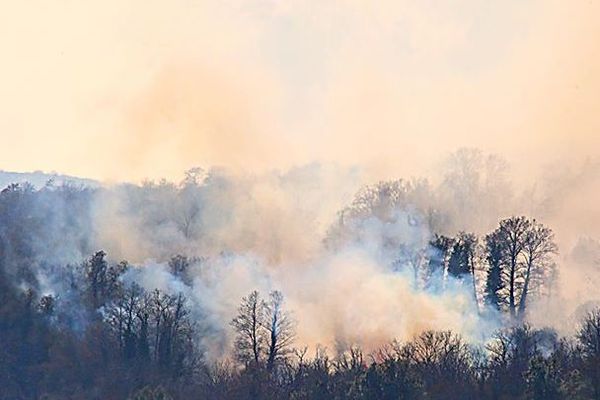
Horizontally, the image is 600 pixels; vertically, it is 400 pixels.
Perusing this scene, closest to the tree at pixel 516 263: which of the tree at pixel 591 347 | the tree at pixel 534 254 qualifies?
the tree at pixel 534 254

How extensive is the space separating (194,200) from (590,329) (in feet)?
142

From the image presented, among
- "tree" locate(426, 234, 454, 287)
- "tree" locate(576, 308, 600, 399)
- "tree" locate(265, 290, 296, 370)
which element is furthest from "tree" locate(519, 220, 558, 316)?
"tree" locate(265, 290, 296, 370)

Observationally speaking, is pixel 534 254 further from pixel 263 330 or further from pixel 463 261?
pixel 263 330

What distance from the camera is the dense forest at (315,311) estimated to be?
60.0m

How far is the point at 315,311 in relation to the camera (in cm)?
7338

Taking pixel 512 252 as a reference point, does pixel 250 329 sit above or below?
below

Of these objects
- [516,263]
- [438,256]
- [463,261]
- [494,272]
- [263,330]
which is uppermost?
[438,256]

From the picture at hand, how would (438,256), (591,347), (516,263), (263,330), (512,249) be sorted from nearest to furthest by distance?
(591,347), (263,330), (512,249), (516,263), (438,256)

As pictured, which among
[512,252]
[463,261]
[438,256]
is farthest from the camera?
[438,256]

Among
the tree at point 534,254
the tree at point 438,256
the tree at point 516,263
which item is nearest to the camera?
the tree at point 516,263

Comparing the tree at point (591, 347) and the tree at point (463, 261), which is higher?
the tree at point (463, 261)

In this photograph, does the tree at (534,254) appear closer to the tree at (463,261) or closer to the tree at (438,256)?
the tree at (463,261)

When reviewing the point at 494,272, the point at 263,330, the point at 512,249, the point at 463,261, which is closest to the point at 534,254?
the point at 512,249

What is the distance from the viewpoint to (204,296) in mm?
77125
